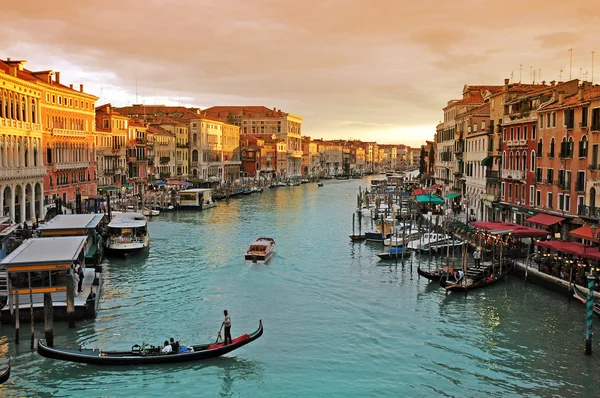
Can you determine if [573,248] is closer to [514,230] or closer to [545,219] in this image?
[514,230]

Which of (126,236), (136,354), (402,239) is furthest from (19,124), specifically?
(136,354)

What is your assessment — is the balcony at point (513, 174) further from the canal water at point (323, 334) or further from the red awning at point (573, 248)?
the red awning at point (573, 248)

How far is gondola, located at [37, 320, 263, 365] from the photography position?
11.2 metres

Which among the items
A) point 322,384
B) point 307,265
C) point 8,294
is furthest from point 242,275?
point 322,384

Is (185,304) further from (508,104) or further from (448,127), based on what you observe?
(448,127)

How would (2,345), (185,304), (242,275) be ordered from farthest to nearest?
(242,275), (185,304), (2,345)

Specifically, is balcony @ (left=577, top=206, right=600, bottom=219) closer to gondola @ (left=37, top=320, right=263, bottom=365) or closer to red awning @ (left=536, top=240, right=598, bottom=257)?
red awning @ (left=536, top=240, right=598, bottom=257)

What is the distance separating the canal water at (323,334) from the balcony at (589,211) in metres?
2.80

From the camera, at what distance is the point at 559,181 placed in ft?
66.0

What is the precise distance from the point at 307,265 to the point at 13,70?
1452cm

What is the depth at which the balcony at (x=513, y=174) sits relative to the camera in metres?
23.6

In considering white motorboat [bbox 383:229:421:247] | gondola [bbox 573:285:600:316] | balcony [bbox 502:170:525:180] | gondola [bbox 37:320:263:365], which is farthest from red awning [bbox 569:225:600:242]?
gondola [bbox 37:320:263:365]

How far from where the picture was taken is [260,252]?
72.0 feet

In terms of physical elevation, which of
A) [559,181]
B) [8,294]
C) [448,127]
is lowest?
[8,294]
